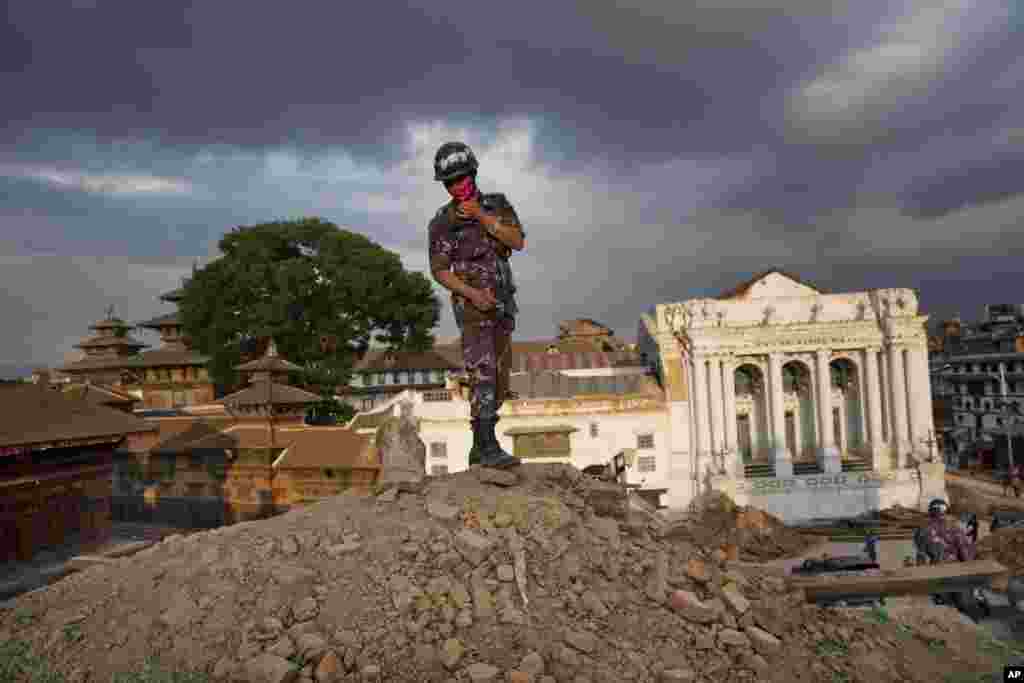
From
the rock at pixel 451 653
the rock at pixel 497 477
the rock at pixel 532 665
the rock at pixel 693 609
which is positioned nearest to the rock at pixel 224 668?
the rock at pixel 451 653

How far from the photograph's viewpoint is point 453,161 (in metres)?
7.05

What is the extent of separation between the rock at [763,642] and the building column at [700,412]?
24.7 meters

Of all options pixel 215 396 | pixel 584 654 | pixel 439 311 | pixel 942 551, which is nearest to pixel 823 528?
pixel 942 551

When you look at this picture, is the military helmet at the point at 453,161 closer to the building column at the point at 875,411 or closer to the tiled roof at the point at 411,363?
the building column at the point at 875,411

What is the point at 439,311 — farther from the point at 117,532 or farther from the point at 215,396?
the point at 117,532

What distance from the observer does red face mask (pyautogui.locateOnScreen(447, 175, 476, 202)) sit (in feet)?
23.6

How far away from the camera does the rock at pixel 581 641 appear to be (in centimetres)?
465

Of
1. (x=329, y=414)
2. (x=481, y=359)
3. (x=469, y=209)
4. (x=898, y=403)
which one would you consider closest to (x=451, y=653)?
(x=481, y=359)

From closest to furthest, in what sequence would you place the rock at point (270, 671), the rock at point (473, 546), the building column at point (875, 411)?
the rock at point (270, 671) < the rock at point (473, 546) < the building column at point (875, 411)

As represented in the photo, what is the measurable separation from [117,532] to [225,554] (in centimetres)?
1580

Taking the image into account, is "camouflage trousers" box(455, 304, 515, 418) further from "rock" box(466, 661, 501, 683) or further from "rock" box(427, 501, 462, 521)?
"rock" box(466, 661, 501, 683)

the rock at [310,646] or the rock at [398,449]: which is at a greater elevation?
the rock at [398,449]

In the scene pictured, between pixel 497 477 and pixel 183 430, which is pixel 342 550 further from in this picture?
pixel 183 430

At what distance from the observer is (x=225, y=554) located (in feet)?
19.1
